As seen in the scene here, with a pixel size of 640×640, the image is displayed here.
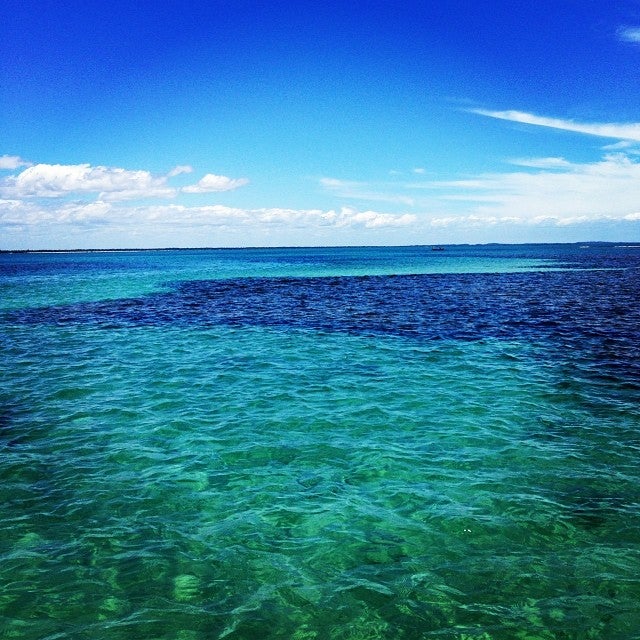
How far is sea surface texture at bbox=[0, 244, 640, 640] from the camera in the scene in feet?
20.1

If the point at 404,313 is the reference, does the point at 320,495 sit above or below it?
below

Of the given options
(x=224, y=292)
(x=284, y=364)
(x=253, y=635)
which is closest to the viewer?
(x=253, y=635)

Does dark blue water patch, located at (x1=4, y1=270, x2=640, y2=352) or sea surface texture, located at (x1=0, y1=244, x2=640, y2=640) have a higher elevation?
dark blue water patch, located at (x1=4, y1=270, x2=640, y2=352)

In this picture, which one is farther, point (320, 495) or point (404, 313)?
point (404, 313)

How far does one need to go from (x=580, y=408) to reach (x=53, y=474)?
515 inches

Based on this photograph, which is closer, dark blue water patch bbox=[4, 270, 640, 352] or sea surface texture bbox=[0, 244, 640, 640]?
sea surface texture bbox=[0, 244, 640, 640]

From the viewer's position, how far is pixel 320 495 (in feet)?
29.4

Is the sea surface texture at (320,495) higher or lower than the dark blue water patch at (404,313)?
lower

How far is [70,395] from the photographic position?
1502 centimetres

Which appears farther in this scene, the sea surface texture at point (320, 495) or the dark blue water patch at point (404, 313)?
the dark blue water patch at point (404, 313)

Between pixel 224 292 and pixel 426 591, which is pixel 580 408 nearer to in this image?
pixel 426 591

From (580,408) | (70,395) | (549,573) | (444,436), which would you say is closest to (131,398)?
(70,395)

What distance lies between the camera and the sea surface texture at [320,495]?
6121mm

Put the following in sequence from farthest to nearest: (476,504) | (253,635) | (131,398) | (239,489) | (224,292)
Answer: (224,292)
(131,398)
(239,489)
(476,504)
(253,635)
